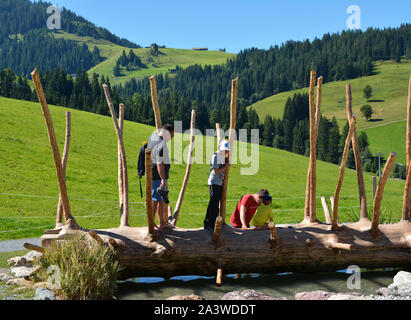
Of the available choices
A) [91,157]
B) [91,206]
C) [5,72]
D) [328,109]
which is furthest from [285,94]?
[91,206]

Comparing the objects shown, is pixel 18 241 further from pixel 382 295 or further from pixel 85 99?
pixel 85 99

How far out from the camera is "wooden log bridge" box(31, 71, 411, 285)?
7.87m

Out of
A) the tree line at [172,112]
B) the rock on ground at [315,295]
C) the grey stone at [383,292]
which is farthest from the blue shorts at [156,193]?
the tree line at [172,112]

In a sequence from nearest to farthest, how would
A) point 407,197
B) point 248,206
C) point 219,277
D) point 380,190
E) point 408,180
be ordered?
point 219,277 < point 380,190 < point 408,180 < point 407,197 < point 248,206

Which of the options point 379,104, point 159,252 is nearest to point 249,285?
point 159,252

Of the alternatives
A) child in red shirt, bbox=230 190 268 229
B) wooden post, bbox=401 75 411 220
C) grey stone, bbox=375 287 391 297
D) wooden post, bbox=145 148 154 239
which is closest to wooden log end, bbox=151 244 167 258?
wooden post, bbox=145 148 154 239

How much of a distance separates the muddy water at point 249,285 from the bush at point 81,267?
1.88 feet

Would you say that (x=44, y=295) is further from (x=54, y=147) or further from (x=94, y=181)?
(x=94, y=181)

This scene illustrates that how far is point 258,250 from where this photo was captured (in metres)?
8.17

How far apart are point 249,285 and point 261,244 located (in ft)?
2.47

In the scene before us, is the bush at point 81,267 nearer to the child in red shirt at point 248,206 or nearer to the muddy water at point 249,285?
the muddy water at point 249,285

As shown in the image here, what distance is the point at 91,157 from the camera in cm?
3397

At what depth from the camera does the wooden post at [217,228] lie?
296 inches

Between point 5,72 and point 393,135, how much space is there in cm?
8712
